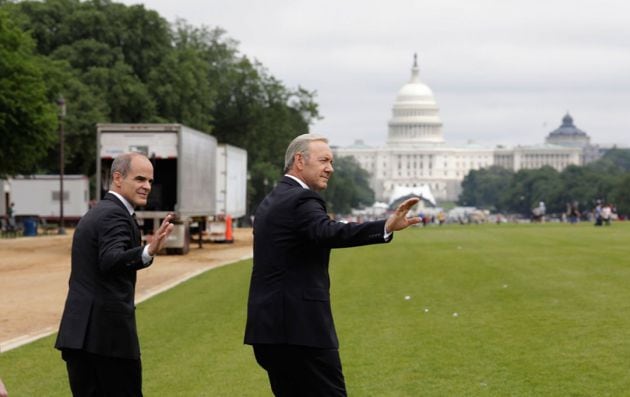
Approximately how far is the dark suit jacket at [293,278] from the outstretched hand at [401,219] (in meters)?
0.20

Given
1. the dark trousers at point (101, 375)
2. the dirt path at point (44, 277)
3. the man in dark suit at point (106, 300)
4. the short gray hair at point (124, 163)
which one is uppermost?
the short gray hair at point (124, 163)

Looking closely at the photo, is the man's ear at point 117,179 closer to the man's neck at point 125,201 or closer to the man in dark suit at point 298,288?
the man's neck at point 125,201

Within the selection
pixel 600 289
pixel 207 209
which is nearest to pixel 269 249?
pixel 600 289

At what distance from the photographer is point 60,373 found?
15.1 meters

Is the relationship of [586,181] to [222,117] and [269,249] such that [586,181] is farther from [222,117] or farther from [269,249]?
[269,249]

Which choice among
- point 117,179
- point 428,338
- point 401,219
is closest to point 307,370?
point 401,219

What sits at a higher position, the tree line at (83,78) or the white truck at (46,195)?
the tree line at (83,78)

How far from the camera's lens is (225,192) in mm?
54625

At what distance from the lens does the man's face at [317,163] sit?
8531 mm

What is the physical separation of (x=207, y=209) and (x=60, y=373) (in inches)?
1353

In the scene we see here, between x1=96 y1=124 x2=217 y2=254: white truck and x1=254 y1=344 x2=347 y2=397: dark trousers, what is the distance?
1288 inches

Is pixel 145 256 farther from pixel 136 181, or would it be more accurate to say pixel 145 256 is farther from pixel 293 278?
pixel 293 278

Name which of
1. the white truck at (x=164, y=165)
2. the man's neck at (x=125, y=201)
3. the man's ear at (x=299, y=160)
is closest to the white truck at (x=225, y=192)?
the white truck at (x=164, y=165)

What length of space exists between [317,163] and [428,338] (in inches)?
350
